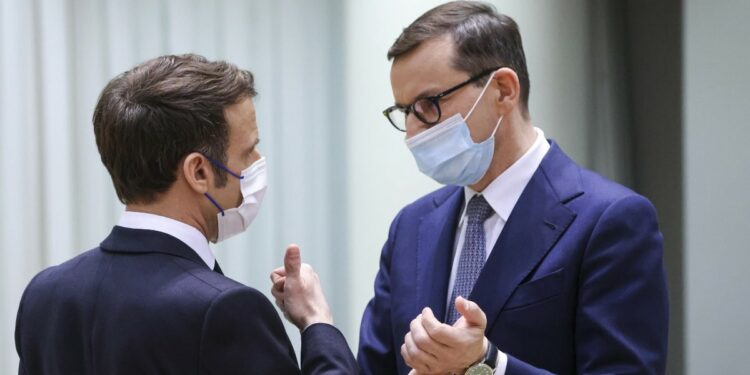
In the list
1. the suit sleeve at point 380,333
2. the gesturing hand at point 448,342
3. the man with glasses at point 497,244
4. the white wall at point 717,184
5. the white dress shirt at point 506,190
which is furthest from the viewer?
the white wall at point 717,184

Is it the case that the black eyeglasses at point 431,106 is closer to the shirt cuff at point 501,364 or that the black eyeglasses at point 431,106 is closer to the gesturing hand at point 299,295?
the gesturing hand at point 299,295

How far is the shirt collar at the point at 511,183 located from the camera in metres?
1.79

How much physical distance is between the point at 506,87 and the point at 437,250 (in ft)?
1.21

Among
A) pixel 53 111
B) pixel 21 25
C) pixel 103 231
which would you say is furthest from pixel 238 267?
pixel 21 25

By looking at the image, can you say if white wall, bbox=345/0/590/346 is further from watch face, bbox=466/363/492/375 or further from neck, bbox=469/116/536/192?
watch face, bbox=466/363/492/375

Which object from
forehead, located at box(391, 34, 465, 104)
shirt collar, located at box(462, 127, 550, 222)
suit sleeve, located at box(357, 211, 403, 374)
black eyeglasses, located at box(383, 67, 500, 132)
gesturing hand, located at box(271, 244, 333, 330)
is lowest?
suit sleeve, located at box(357, 211, 403, 374)

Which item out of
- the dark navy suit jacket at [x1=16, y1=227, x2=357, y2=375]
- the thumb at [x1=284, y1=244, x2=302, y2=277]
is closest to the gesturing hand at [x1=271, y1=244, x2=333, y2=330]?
the thumb at [x1=284, y1=244, x2=302, y2=277]

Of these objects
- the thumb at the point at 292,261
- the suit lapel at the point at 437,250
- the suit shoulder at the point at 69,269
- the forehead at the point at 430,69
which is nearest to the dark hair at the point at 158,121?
the suit shoulder at the point at 69,269

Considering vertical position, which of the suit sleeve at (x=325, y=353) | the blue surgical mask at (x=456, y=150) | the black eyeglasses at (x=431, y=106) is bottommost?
the suit sleeve at (x=325, y=353)

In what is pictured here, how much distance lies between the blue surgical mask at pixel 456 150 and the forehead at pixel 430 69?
71mm

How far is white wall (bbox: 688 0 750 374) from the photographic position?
2.69 metres

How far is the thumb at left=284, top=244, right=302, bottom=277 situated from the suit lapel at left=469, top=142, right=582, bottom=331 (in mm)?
348

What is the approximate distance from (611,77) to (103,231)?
6.26ft

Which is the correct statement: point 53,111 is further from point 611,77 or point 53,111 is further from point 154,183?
point 611,77
